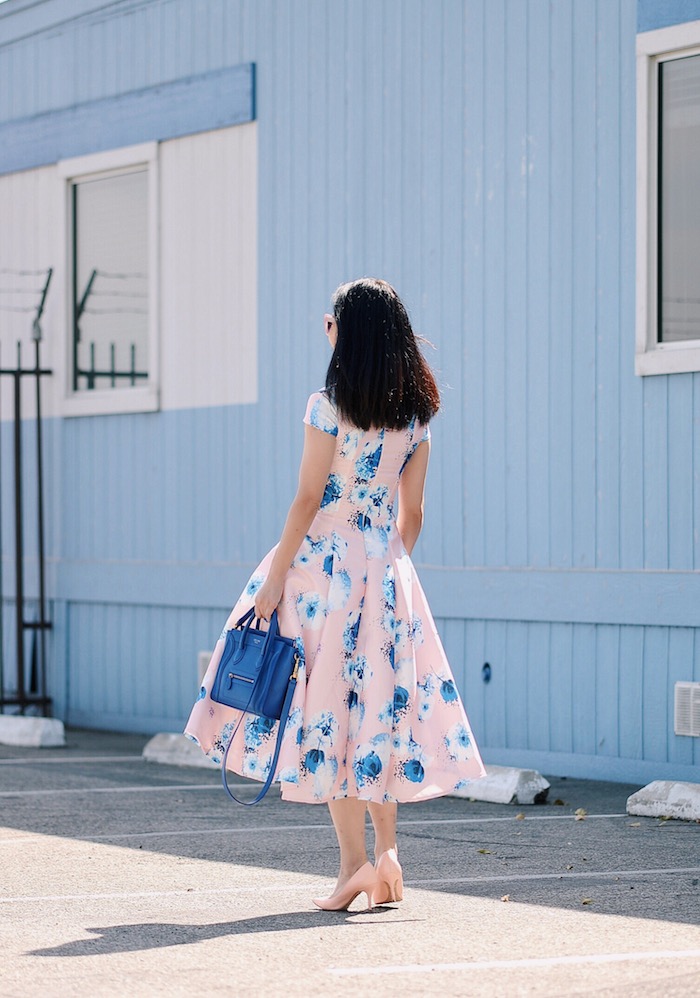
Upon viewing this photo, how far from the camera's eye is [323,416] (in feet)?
17.6

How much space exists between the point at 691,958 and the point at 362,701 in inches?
49.4

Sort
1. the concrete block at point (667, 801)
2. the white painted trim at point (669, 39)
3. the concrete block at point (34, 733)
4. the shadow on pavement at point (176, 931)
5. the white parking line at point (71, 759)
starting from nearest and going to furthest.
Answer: the shadow on pavement at point (176, 931)
the concrete block at point (667, 801)
the white painted trim at point (669, 39)
the white parking line at point (71, 759)
the concrete block at point (34, 733)

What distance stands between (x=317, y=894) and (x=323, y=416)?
1.49 m

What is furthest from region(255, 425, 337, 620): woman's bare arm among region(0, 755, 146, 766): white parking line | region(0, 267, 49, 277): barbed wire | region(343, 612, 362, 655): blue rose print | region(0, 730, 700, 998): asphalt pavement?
region(0, 267, 49, 277): barbed wire

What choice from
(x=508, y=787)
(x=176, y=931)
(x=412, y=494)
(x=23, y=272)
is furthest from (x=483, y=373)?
(x=176, y=931)

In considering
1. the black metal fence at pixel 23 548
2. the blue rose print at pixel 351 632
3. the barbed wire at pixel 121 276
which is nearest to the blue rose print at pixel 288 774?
the blue rose print at pixel 351 632

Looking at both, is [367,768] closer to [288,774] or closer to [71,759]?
[288,774]

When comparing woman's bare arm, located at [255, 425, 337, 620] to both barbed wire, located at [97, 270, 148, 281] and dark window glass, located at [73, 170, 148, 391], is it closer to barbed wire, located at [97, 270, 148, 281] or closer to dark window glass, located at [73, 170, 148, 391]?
dark window glass, located at [73, 170, 148, 391]

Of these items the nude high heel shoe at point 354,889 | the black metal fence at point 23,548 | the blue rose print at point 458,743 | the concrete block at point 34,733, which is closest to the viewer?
the nude high heel shoe at point 354,889

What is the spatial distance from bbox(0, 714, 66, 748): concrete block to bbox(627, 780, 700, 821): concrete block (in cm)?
426

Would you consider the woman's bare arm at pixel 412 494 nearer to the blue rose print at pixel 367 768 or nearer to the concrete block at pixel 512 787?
the blue rose print at pixel 367 768

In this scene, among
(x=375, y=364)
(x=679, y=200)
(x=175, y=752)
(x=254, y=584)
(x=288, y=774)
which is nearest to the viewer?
(x=288, y=774)

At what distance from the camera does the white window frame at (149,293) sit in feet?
37.6

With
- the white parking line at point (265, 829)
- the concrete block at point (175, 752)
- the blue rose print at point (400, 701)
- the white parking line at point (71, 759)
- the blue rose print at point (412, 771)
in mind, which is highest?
the blue rose print at point (400, 701)
